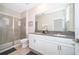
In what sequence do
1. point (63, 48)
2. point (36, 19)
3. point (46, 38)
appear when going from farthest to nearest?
point (36, 19), point (46, 38), point (63, 48)

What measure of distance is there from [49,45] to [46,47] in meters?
0.06

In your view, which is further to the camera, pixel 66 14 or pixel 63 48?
pixel 66 14

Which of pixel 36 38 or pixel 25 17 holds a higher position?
pixel 25 17

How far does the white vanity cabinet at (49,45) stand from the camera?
3.49 feet

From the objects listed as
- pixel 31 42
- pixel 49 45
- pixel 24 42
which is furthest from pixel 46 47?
pixel 24 42

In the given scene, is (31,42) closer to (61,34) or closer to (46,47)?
(46,47)

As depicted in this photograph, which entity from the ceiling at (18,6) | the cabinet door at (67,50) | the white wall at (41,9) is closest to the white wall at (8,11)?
the ceiling at (18,6)

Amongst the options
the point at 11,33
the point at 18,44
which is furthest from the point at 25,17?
the point at 18,44

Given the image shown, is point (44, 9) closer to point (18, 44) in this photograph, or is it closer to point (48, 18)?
point (48, 18)

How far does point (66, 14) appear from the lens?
121 cm

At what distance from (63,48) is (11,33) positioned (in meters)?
0.86

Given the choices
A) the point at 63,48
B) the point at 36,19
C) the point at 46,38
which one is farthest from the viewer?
the point at 36,19

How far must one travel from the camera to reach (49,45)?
45.7 inches

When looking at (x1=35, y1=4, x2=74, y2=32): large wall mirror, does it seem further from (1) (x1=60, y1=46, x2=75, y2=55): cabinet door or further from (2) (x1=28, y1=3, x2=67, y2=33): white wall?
(1) (x1=60, y1=46, x2=75, y2=55): cabinet door
